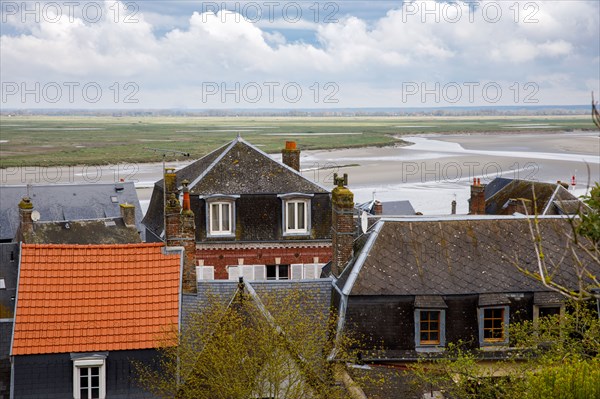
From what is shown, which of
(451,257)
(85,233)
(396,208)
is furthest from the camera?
(396,208)

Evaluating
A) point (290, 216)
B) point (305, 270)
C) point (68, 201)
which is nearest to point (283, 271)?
point (305, 270)

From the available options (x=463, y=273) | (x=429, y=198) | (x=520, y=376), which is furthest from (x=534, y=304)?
(x=429, y=198)

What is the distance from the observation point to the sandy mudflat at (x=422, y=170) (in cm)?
8462

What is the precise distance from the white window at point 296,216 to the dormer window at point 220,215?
7.54 ft

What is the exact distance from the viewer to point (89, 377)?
21.5m

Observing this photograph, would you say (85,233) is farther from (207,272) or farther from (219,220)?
(207,272)

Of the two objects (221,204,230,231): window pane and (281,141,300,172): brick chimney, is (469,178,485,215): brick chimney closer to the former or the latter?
(281,141,300,172): brick chimney

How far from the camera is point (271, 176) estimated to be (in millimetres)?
36125

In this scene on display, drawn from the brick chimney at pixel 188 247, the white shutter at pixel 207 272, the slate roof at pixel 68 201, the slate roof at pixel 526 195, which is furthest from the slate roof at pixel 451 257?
the slate roof at pixel 68 201

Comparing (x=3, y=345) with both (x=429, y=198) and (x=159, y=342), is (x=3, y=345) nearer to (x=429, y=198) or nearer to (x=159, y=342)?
(x=159, y=342)

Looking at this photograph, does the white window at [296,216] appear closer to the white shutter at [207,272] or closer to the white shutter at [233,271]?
the white shutter at [233,271]

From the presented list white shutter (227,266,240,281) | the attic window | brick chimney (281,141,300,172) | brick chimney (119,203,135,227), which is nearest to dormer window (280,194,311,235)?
white shutter (227,266,240,281)

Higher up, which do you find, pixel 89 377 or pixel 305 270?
pixel 305 270

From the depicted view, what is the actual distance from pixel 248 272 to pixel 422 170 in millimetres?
79829
